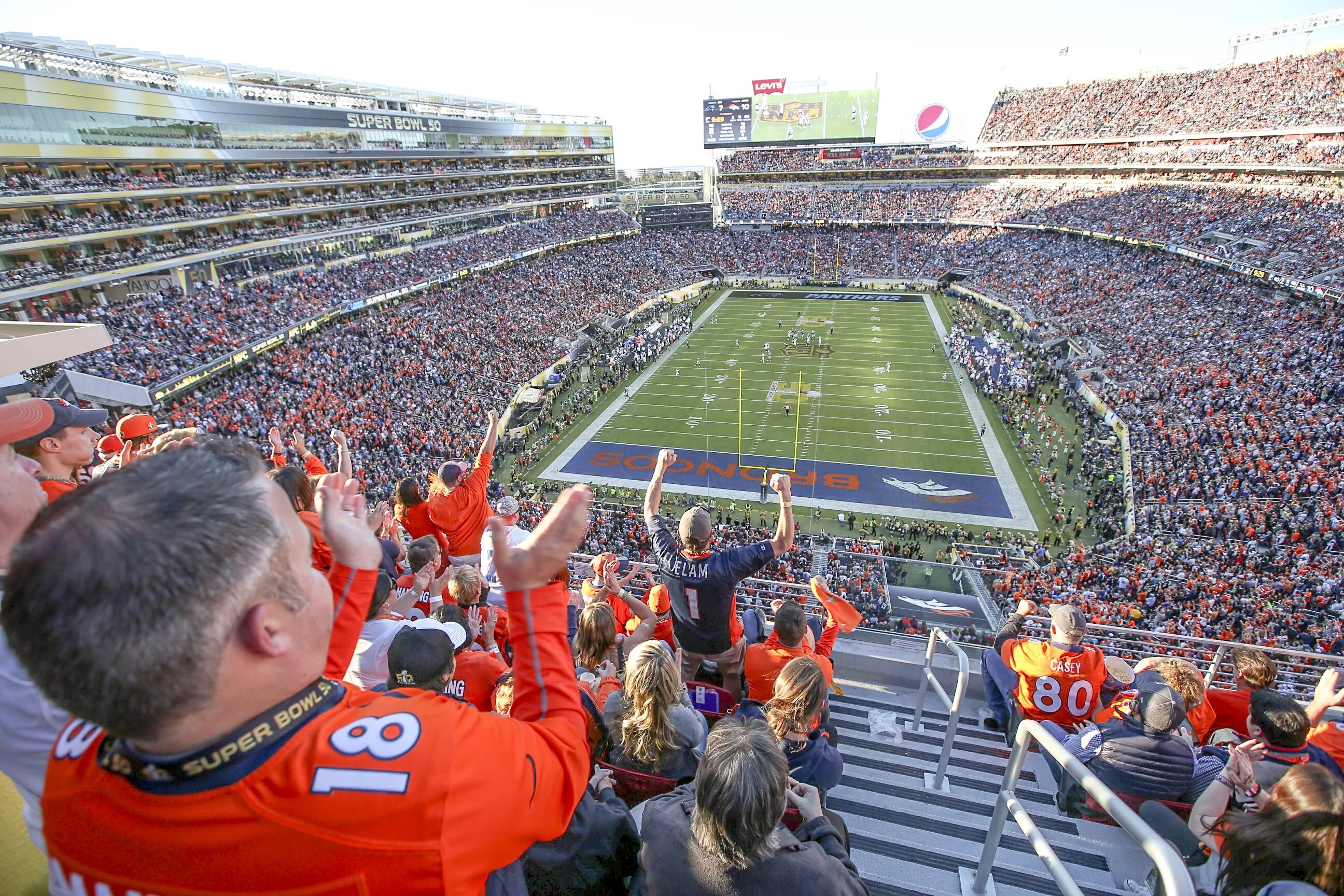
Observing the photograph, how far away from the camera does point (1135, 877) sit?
358cm

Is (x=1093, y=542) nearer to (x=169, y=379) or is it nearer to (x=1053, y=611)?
(x=1053, y=611)

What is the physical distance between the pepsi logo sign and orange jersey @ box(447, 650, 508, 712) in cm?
7521

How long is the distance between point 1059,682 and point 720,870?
3414 millimetres

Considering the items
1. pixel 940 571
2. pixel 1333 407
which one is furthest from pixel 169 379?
pixel 1333 407

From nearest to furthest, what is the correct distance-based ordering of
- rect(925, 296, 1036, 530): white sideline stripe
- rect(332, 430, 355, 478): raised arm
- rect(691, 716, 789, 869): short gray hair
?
rect(691, 716, 789, 869): short gray hair
rect(332, 430, 355, 478): raised arm
rect(925, 296, 1036, 530): white sideline stripe

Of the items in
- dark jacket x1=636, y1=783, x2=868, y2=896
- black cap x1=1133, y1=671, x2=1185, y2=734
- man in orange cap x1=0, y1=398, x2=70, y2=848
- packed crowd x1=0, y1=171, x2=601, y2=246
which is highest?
packed crowd x1=0, y1=171, x2=601, y2=246

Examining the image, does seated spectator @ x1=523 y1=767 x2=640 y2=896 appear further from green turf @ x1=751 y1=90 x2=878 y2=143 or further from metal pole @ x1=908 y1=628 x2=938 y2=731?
green turf @ x1=751 y1=90 x2=878 y2=143

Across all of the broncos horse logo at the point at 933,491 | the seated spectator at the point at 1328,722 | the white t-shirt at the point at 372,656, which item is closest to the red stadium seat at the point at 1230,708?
the seated spectator at the point at 1328,722

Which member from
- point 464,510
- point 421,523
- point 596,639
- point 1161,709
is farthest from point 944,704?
point 421,523

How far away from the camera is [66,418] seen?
410 centimetres

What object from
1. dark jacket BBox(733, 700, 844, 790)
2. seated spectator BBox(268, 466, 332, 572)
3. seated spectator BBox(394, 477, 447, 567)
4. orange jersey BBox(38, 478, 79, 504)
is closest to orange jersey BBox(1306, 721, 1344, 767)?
dark jacket BBox(733, 700, 844, 790)

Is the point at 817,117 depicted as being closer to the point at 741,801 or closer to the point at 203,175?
the point at 203,175

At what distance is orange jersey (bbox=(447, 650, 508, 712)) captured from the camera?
3.72 m

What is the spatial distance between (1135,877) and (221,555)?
4793 mm
